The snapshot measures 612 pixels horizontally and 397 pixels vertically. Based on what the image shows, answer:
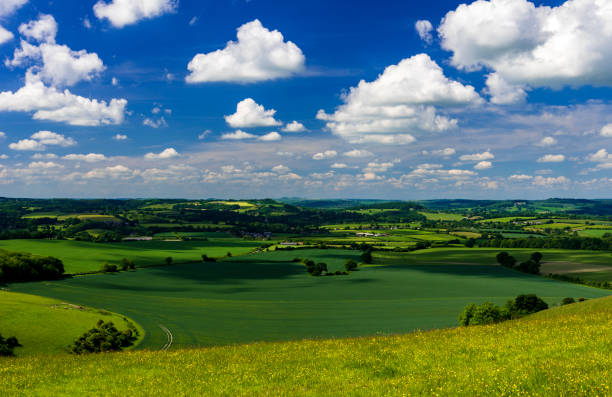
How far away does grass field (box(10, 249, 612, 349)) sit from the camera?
1901 inches

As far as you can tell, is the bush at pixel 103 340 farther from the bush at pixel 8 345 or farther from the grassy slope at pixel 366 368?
the grassy slope at pixel 366 368

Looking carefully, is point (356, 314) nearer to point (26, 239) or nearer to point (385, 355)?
point (385, 355)

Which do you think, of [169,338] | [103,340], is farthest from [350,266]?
[103,340]

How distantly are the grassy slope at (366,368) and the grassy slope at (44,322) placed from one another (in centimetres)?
2693

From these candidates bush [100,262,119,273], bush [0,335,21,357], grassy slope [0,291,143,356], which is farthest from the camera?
bush [100,262,119,273]

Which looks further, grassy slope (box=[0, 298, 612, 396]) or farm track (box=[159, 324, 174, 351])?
farm track (box=[159, 324, 174, 351])

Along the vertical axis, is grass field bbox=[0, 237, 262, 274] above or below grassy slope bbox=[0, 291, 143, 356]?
below

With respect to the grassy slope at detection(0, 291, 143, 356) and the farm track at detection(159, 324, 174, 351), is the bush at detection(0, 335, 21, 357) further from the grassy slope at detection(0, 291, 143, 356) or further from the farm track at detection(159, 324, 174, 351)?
the farm track at detection(159, 324, 174, 351)

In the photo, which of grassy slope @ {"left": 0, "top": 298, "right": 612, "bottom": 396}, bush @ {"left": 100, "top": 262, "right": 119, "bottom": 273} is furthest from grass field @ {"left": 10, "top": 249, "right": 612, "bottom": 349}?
grassy slope @ {"left": 0, "top": 298, "right": 612, "bottom": 396}

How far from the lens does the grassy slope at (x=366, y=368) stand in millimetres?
11602

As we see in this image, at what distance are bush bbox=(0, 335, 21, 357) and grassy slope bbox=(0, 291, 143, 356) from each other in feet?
2.52

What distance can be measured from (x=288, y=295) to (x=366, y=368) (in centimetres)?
6232

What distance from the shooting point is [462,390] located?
11.1 meters

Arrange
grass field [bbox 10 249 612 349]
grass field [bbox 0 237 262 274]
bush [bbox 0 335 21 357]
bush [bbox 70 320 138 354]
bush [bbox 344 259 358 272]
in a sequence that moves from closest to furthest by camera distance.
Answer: bush [bbox 0 335 21 357] < bush [bbox 70 320 138 354] < grass field [bbox 10 249 612 349] < bush [bbox 344 259 358 272] < grass field [bbox 0 237 262 274]
